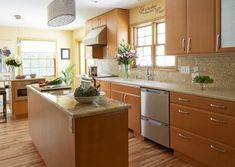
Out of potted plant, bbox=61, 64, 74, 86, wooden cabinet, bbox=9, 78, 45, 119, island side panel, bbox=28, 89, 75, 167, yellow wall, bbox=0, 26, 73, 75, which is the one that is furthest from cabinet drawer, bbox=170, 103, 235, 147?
yellow wall, bbox=0, 26, 73, 75

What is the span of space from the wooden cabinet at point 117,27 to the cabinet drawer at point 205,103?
2.33 metres

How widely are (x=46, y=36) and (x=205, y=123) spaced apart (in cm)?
634

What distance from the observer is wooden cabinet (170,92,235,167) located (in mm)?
2293

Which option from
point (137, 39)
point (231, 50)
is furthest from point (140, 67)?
point (231, 50)

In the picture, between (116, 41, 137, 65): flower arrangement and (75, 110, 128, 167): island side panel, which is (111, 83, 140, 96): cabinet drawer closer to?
(116, 41, 137, 65): flower arrangement

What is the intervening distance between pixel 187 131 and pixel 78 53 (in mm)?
5828

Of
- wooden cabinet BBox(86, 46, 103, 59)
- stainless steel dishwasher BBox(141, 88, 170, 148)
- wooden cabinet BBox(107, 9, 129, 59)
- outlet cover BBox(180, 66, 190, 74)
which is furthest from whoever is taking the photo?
wooden cabinet BBox(86, 46, 103, 59)

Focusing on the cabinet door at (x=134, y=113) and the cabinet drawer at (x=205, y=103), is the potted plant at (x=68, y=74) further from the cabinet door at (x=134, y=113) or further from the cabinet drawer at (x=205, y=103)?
the cabinet drawer at (x=205, y=103)

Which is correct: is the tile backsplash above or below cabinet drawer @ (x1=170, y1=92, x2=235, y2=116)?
above

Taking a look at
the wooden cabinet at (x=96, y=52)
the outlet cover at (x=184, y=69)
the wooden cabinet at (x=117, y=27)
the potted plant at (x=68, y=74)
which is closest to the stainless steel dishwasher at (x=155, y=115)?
the outlet cover at (x=184, y=69)

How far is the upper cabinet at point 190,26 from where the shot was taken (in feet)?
8.94

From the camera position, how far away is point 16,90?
5012 millimetres

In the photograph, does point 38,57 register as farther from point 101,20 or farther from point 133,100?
point 133,100

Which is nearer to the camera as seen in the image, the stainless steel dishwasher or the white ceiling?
the stainless steel dishwasher
